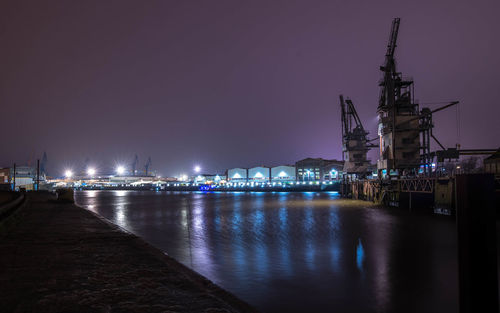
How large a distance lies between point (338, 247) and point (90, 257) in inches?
514

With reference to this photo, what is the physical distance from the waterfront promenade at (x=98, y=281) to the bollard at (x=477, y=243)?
153 inches

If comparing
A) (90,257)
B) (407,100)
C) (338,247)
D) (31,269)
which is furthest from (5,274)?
(407,100)

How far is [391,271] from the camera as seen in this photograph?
13359 mm

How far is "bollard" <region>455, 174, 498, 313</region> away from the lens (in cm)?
459

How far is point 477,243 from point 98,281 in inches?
289

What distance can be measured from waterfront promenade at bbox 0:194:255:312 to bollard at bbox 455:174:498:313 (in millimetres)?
3888

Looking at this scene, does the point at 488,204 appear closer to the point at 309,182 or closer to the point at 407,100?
the point at 407,100

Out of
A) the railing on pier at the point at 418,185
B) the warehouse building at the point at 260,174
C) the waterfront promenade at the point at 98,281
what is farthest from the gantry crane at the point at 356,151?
the warehouse building at the point at 260,174

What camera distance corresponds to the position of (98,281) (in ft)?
25.7

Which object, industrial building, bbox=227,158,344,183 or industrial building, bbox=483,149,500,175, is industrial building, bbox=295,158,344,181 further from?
industrial building, bbox=483,149,500,175

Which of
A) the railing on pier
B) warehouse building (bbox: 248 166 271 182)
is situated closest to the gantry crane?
the railing on pier

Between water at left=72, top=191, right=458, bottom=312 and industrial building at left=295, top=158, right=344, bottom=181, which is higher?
industrial building at left=295, top=158, right=344, bottom=181

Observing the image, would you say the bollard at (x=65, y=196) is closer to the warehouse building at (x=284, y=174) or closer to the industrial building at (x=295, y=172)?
the industrial building at (x=295, y=172)

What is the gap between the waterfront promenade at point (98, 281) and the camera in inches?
249
